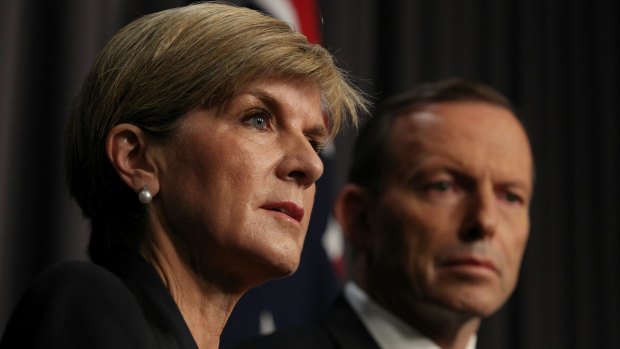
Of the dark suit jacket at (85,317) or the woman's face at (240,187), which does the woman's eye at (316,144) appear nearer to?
the woman's face at (240,187)

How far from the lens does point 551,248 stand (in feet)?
10.2

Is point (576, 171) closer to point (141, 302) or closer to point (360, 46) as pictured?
point (360, 46)

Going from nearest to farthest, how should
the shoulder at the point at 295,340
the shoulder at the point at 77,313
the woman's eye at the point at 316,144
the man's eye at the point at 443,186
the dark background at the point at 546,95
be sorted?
the shoulder at the point at 77,313 < the woman's eye at the point at 316,144 < the shoulder at the point at 295,340 < the man's eye at the point at 443,186 < the dark background at the point at 546,95

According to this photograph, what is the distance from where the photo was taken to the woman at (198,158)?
1.21m

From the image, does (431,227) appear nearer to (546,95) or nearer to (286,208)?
(286,208)

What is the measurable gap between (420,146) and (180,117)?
752 millimetres

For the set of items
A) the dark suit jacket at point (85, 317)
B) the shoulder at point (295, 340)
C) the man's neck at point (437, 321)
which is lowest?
the shoulder at point (295, 340)

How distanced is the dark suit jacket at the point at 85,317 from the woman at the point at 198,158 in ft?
0.24

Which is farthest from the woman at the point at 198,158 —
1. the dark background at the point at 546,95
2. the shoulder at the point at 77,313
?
the dark background at the point at 546,95

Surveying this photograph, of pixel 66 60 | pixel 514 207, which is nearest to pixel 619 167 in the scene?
pixel 514 207

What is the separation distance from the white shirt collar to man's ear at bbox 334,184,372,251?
14 centimetres

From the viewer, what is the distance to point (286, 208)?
4.06 ft

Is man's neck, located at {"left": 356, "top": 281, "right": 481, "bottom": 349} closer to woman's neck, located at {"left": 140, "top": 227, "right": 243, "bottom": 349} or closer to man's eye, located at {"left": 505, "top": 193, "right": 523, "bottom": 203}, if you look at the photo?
man's eye, located at {"left": 505, "top": 193, "right": 523, "bottom": 203}

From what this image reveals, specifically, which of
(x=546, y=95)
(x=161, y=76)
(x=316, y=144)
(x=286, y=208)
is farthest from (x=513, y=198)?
(x=546, y=95)
